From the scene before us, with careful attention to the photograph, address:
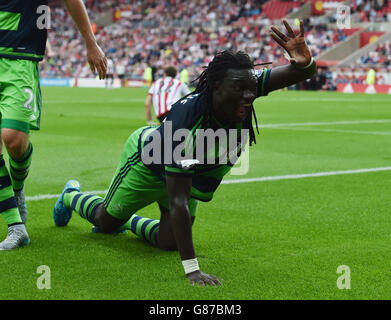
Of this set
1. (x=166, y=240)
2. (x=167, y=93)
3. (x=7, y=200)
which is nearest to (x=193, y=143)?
(x=166, y=240)

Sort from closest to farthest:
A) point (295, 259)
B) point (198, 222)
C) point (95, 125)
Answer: point (295, 259), point (198, 222), point (95, 125)

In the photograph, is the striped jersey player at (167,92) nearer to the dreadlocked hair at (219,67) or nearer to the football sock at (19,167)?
the football sock at (19,167)

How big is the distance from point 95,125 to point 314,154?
270 inches

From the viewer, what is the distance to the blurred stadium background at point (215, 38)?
133ft

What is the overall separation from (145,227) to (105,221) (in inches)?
11.9

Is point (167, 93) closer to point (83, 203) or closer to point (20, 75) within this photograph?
point (83, 203)

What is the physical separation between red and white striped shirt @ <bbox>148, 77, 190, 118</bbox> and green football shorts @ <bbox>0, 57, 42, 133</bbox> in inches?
294

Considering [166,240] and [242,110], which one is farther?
[166,240]

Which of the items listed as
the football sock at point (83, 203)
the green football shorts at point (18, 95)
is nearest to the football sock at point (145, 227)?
the football sock at point (83, 203)

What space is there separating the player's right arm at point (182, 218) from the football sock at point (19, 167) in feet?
5.20

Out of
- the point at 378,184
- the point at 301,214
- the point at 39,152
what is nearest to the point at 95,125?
the point at 39,152

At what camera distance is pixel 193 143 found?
3729mm

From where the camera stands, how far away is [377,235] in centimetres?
495
